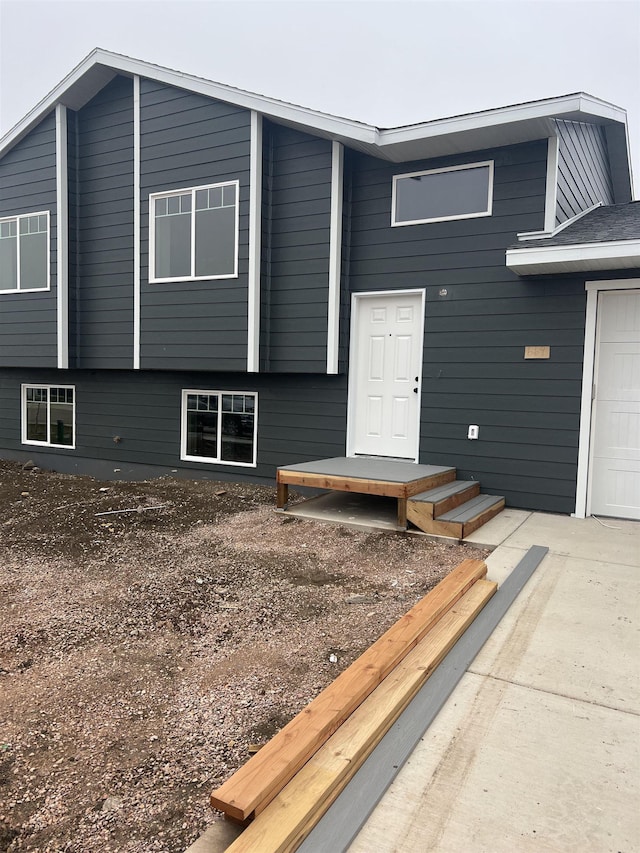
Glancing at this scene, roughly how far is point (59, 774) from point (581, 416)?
5.35 meters

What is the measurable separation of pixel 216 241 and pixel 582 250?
4.35 metres

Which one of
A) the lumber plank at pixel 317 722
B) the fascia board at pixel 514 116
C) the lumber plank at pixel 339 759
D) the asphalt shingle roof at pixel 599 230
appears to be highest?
the fascia board at pixel 514 116

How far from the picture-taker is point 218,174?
722cm

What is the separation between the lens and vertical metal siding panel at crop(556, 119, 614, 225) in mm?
6075

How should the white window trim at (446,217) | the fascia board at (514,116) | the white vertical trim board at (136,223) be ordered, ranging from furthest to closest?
the white vertical trim board at (136,223), the white window trim at (446,217), the fascia board at (514,116)

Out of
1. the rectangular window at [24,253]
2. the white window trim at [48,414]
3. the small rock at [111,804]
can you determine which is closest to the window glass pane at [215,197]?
the rectangular window at [24,253]

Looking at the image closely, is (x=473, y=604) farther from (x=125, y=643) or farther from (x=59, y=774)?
(x=59, y=774)

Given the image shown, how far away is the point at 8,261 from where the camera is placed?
9242mm

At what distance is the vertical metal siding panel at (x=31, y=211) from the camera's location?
28.3 feet

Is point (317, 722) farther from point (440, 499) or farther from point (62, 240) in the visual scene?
point (62, 240)

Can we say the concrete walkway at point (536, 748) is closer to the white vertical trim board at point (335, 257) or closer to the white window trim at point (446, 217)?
the white vertical trim board at point (335, 257)

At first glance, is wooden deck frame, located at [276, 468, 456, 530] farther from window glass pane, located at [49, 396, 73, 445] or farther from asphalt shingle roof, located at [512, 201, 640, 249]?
window glass pane, located at [49, 396, 73, 445]

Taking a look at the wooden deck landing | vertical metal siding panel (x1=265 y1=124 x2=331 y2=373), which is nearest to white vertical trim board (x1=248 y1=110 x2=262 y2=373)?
vertical metal siding panel (x1=265 y1=124 x2=331 y2=373)

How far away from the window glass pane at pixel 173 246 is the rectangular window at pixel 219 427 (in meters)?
1.73
